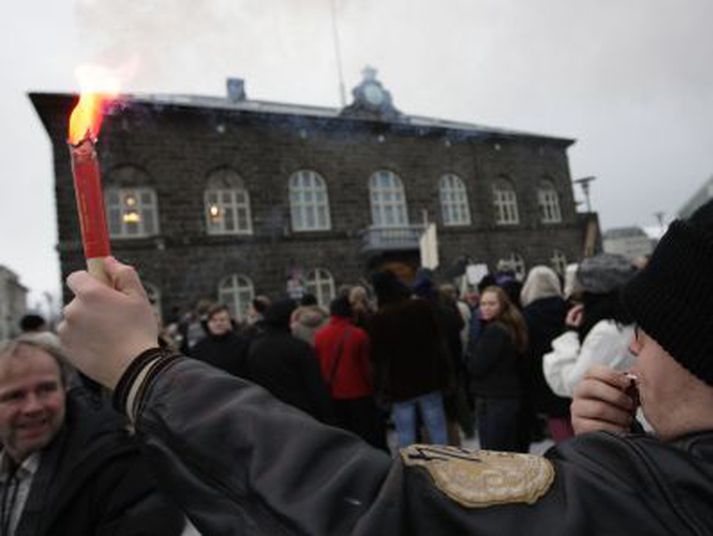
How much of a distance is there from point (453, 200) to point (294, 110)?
727 centimetres

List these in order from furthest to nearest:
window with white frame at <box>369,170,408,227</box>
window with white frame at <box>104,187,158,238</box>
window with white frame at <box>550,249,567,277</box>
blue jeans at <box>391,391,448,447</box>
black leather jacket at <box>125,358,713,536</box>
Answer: window with white frame at <box>550,249,567,277</box> < window with white frame at <box>369,170,408,227</box> < window with white frame at <box>104,187,158,238</box> < blue jeans at <box>391,391,448,447</box> < black leather jacket at <box>125,358,713,536</box>

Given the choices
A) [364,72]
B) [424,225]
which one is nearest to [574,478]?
[424,225]

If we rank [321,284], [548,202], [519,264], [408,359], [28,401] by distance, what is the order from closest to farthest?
1. [28,401]
2. [408,359]
3. [321,284]
4. [519,264]
5. [548,202]

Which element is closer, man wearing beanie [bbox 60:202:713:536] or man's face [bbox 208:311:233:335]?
man wearing beanie [bbox 60:202:713:536]

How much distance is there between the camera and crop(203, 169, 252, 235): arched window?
64.8 ft

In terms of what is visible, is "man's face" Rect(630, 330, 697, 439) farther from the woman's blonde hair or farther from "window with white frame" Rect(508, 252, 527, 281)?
"window with white frame" Rect(508, 252, 527, 281)

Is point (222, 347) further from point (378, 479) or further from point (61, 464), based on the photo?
point (378, 479)

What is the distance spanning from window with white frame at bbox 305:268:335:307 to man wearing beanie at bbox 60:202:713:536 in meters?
19.9

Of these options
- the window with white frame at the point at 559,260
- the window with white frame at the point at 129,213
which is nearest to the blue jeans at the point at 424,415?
the window with white frame at the point at 129,213

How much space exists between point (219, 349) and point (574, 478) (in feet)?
16.3

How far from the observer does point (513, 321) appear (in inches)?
194

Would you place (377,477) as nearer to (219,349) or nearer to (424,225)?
(219,349)

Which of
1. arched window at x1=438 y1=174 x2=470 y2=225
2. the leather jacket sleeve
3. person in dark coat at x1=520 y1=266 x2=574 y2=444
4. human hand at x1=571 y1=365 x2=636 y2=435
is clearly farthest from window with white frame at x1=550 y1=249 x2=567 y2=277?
the leather jacket sleeve

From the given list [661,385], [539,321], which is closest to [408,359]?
[539,321]
